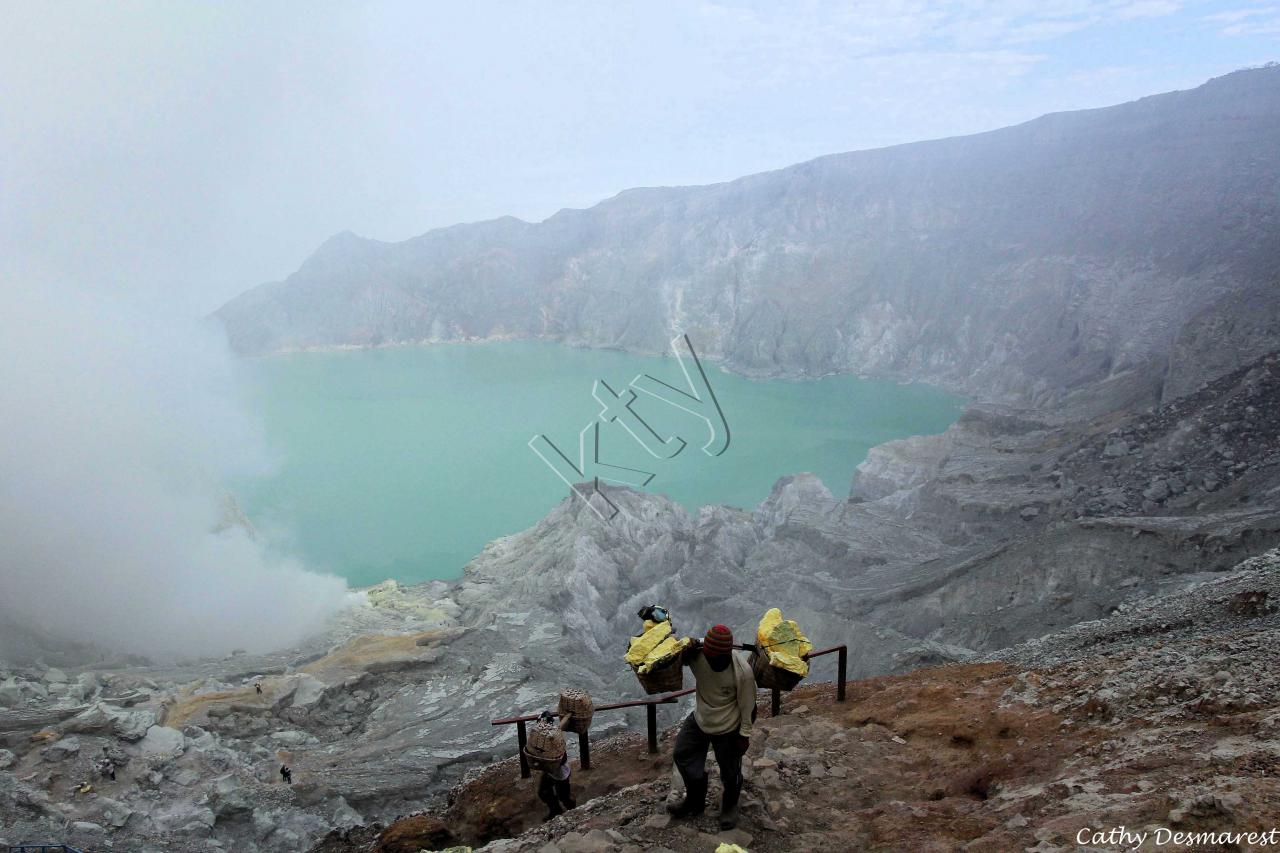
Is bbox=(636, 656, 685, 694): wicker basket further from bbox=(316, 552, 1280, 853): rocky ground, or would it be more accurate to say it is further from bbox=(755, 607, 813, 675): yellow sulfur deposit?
bbox=(316, 552, 1280, 853): rocky ground

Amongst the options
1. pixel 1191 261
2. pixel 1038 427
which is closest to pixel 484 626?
pixel 1038 427

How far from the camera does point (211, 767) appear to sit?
28.7 ft

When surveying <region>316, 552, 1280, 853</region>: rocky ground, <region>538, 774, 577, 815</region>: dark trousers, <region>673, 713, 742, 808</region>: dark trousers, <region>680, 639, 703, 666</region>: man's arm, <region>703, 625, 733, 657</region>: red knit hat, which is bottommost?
<region>538, 774, 577, 815</region>: dark trousers

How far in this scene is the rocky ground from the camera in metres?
3.16

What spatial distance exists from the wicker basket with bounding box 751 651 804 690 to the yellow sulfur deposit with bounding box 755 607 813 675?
0.09 feet

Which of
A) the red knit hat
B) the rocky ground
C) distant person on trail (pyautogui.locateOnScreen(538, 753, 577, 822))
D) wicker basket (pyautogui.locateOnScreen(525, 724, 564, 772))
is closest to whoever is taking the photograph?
the rocky ground

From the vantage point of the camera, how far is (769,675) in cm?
367

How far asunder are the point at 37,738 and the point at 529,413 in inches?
1161

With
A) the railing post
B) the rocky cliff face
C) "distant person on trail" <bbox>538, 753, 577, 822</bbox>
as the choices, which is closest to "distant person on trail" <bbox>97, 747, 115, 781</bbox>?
the railing post

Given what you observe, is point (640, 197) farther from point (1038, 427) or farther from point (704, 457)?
point (1038, 427)

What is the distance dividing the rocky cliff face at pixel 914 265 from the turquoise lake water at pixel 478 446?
15.7 feet

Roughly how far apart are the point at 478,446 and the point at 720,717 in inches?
1166

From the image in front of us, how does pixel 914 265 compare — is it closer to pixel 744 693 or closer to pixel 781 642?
pixel 781 642

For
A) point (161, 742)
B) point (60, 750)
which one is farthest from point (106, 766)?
point (161, 742)
